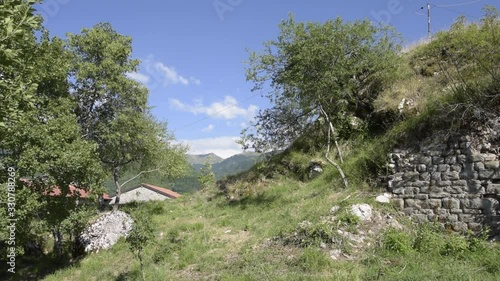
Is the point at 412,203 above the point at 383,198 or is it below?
below

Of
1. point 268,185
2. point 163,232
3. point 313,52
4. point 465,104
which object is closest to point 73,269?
point 163,232

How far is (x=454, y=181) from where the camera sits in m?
9.32

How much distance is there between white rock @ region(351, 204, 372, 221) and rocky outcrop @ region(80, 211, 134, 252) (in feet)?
30.6

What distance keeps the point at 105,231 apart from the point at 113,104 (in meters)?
7.02

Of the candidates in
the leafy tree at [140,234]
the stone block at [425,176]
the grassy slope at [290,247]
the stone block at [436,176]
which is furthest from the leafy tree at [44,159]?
the stone block at [436,176]

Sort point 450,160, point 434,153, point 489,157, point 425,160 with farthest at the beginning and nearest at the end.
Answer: point 425,160, point 434,153, point 450,160, point 489,157

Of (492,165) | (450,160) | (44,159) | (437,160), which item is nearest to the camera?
(492,165)

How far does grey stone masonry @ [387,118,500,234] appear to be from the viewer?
28.8 feet

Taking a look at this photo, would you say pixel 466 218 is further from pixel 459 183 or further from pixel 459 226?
pixel 459 183

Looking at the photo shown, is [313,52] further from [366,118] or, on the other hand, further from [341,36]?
[366,118]

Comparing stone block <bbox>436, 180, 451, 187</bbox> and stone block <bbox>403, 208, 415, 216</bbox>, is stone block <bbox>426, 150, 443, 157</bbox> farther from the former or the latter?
stone block <bbox>403, 208, 415, 216</bbox>

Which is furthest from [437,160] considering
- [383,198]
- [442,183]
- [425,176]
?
[383,198]

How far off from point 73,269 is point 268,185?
28.3 ft

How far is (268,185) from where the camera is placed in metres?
15.9
